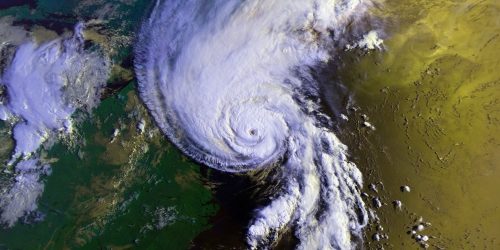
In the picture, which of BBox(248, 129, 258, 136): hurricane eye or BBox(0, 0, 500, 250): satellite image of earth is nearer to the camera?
BBox(0, 0, 500, 250): satellite image of earth

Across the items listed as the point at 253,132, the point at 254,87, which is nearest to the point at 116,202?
the point at 253,132

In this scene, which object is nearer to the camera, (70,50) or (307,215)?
(307,215)

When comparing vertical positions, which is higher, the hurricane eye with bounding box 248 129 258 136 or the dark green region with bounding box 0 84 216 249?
the hurricane eye with bounding box 248 129 258 136

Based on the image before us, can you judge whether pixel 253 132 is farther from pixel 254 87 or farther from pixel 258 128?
pixel 254 87

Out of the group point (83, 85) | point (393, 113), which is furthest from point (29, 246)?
point (393, 113)

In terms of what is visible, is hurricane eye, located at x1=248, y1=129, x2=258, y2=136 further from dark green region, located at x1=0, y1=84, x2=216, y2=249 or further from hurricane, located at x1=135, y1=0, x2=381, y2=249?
dark green region, located at x1=0, y1=84, x2=216, y2=249

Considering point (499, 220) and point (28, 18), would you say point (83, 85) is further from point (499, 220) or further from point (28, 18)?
point (499, 220)

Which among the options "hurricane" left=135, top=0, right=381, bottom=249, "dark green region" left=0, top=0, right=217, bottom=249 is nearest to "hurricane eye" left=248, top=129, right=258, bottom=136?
"hurricane" left=135, top=0, right=381, bottom=249
